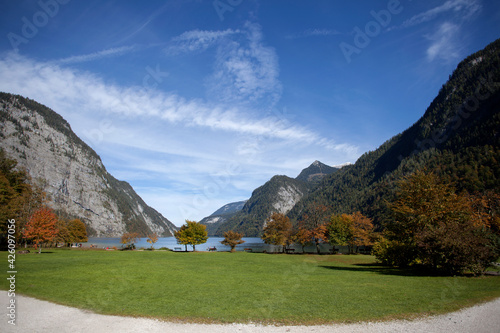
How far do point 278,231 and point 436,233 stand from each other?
4312 centimetres

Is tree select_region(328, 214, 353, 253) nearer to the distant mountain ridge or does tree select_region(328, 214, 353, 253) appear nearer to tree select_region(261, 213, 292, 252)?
tree select_region(261, 213, 292, 252)

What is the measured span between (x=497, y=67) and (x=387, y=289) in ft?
574

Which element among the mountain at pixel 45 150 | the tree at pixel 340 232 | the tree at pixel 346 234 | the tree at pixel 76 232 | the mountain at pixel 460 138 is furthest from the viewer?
the mountain at pixel 45 150

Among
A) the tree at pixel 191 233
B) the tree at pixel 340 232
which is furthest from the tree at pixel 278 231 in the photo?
the tree at pixel 191 233

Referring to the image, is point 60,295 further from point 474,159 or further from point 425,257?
point 474,159

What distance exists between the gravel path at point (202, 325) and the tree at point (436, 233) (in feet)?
32.7

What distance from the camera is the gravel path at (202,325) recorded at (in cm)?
826

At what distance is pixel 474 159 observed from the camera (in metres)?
109

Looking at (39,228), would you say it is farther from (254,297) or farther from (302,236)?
(302,236)

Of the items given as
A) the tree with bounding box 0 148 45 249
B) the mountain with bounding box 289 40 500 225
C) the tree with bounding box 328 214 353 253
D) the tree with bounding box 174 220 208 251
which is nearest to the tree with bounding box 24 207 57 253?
the tree with bounding box 0 148 45 249

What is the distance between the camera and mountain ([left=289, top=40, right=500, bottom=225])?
102m

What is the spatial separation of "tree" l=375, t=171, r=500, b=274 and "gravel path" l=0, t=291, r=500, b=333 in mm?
9956

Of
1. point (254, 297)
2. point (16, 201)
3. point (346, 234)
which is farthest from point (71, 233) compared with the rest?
point (254, 297)

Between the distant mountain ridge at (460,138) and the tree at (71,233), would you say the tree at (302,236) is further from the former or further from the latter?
the tree at (71,233)
